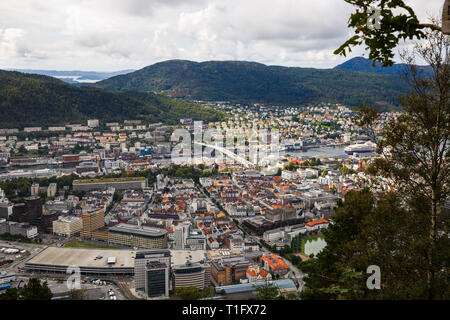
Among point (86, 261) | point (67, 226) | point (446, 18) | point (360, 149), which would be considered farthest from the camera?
point (360, 149)

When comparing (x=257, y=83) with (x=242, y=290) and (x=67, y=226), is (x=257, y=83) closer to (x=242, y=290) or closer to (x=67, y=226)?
(x=67, y=226)

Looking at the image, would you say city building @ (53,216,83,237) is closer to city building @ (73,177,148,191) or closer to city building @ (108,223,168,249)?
city building @ (108,223,168,249)

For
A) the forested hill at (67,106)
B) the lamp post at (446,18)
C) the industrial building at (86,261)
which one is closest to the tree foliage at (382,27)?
the lamp post at (446,18)

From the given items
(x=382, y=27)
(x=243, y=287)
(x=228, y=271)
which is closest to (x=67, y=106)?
(x=228, y=271)

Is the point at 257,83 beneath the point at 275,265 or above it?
above

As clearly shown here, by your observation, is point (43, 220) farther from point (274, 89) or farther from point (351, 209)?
point (274, 89)

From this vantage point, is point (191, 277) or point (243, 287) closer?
point (243, 287)

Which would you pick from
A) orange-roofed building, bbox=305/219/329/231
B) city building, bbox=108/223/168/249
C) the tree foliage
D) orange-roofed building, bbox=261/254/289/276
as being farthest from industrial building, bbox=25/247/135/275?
the tree foliage
